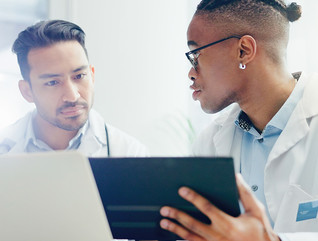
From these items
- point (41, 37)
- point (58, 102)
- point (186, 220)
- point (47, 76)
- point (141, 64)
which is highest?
point (141, 64)

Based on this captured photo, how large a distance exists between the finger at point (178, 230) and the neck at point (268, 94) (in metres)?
0.76

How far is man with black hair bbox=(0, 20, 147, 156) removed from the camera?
164cm

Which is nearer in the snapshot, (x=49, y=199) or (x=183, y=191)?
(x=49, y=199)

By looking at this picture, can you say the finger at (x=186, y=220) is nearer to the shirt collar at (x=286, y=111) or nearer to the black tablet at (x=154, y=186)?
the black tablet at (x=154, y=186)

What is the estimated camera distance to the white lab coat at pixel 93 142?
1609 millimetres

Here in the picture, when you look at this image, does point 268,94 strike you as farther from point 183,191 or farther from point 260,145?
point 183,191

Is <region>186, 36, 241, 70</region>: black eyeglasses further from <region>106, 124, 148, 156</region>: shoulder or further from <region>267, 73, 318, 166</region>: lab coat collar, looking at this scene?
<region>106, 124, 148, 156</region>: shoulder

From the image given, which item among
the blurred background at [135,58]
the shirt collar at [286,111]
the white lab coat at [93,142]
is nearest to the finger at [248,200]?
the shirt collar at [286,111]

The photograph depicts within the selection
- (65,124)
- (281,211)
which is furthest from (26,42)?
(281,211)

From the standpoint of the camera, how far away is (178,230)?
792 mm

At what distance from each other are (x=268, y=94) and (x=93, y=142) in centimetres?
75

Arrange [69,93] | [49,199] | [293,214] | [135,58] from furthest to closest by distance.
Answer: [135,58] → [69,93] → [293,214] → [49,199]

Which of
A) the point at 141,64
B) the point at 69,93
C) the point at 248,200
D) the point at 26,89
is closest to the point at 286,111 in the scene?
the point at 248,200

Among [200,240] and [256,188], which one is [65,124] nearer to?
[256,188]
